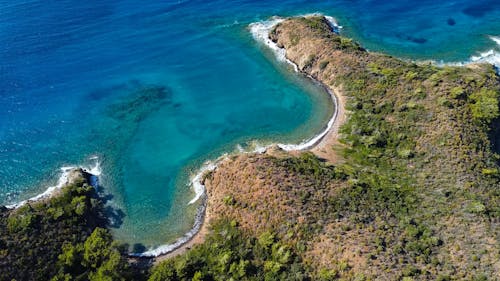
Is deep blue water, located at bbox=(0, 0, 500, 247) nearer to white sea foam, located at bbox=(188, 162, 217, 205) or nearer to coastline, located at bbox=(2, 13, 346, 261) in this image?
white sea foam, located at bbox=(188, 162, 217, 205)

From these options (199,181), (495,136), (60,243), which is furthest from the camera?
(199,181)

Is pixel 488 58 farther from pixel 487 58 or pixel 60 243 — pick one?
pixel 60 243

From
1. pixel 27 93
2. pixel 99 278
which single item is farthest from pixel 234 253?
pixel 27 93

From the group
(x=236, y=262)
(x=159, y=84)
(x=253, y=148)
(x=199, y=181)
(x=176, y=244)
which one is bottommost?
(x=176, y=244)

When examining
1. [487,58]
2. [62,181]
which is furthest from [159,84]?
[487,58]

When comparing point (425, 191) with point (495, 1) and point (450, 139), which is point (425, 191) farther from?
point (495, 1)
